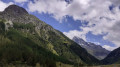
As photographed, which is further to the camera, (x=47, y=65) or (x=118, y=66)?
(x=47, y=65)

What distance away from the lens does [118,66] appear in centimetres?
1855

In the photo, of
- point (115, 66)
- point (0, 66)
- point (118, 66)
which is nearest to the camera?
point (115, 66)

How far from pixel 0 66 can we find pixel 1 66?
3.20m

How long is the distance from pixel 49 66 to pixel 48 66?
6.79 ft

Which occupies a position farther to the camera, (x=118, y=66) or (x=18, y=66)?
(x=18, y=66)

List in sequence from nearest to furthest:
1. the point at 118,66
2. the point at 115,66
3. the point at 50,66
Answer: the point at 115,66 < the point at 118,66 < the point at 50,66

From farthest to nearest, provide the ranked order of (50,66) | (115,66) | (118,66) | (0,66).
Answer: (50,66) < (0,66) < (118,66) < (115,66)

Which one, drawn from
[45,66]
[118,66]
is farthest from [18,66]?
[118,66]

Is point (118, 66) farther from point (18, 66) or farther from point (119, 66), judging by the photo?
point (18, 66)

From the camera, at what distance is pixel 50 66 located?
187 m

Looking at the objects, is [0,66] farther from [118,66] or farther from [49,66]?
[118,66]

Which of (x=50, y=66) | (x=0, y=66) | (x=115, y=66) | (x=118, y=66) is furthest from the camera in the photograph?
(x=50, y=66)

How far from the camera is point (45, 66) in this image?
624 feet

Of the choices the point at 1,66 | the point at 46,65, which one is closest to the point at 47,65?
the point at 46,65
